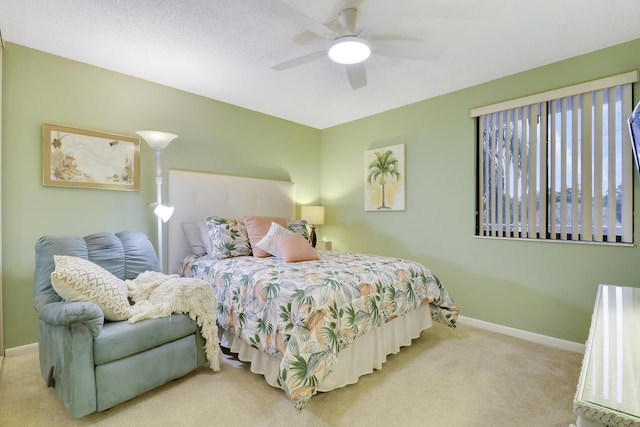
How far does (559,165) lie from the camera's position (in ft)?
8.96

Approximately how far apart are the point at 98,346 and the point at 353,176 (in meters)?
3.53

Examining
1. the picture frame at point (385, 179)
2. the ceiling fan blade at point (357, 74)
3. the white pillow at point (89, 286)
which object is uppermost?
the ceiling fan blade at point (357, 74)

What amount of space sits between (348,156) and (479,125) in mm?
1814

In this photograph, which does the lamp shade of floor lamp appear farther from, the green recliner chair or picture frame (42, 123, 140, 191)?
the green recliner chair

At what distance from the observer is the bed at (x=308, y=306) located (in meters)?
1.80

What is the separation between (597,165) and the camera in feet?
8.32

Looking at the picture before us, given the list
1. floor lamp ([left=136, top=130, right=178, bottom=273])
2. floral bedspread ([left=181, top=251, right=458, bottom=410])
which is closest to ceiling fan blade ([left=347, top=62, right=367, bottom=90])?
floral bedspread ([left=181, top=251, right=458, bottom=410])

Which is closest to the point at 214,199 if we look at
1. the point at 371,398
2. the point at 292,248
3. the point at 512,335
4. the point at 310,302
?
the point at 292,248

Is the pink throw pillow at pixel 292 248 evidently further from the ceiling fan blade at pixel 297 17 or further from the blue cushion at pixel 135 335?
the ceiling fan blade at pixel 297 17

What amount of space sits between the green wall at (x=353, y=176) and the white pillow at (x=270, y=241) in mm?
1160

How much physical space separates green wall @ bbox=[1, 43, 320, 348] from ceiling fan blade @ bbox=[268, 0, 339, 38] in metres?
2.09

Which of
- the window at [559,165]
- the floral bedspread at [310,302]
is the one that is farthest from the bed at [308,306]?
the window at [559,165]

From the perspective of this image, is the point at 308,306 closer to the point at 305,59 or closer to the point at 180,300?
the point at 180,300

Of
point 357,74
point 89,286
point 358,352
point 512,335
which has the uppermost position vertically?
point 357,74
